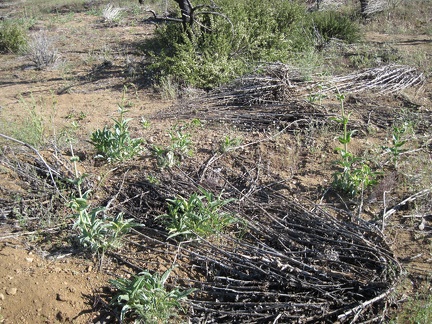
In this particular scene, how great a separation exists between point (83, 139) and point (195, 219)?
220 cm

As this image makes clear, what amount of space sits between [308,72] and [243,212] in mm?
3281

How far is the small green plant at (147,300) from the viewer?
2750 mm

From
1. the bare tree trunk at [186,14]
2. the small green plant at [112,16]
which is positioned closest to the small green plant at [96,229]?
the bare tree trunk at [186,14]

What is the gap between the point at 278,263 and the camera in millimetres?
3121

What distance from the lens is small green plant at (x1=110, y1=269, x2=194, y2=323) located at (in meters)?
2.75

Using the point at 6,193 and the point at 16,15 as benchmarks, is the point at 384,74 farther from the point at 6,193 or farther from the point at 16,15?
the point at 16,15

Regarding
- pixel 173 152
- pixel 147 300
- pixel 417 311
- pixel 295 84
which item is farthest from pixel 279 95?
pixel 147 300

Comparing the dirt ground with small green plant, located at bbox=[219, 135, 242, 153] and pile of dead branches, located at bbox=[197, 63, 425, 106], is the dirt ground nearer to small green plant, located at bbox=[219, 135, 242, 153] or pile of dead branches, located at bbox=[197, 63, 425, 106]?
small green plant, located at bbox=[219, 135, 242, 153]

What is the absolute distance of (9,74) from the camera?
8008mm

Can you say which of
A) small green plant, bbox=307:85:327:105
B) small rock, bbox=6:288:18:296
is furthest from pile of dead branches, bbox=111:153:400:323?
small green plant, bbox=307:85:327:105

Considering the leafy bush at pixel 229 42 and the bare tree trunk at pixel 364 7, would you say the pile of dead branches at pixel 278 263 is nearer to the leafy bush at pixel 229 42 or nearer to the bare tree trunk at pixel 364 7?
the leafy bush at pixel 229 42

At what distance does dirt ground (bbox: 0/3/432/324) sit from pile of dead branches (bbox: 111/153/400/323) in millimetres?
317

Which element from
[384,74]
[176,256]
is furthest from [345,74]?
[176,256]

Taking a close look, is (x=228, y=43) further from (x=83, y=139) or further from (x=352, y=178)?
(x=352, y=178)
